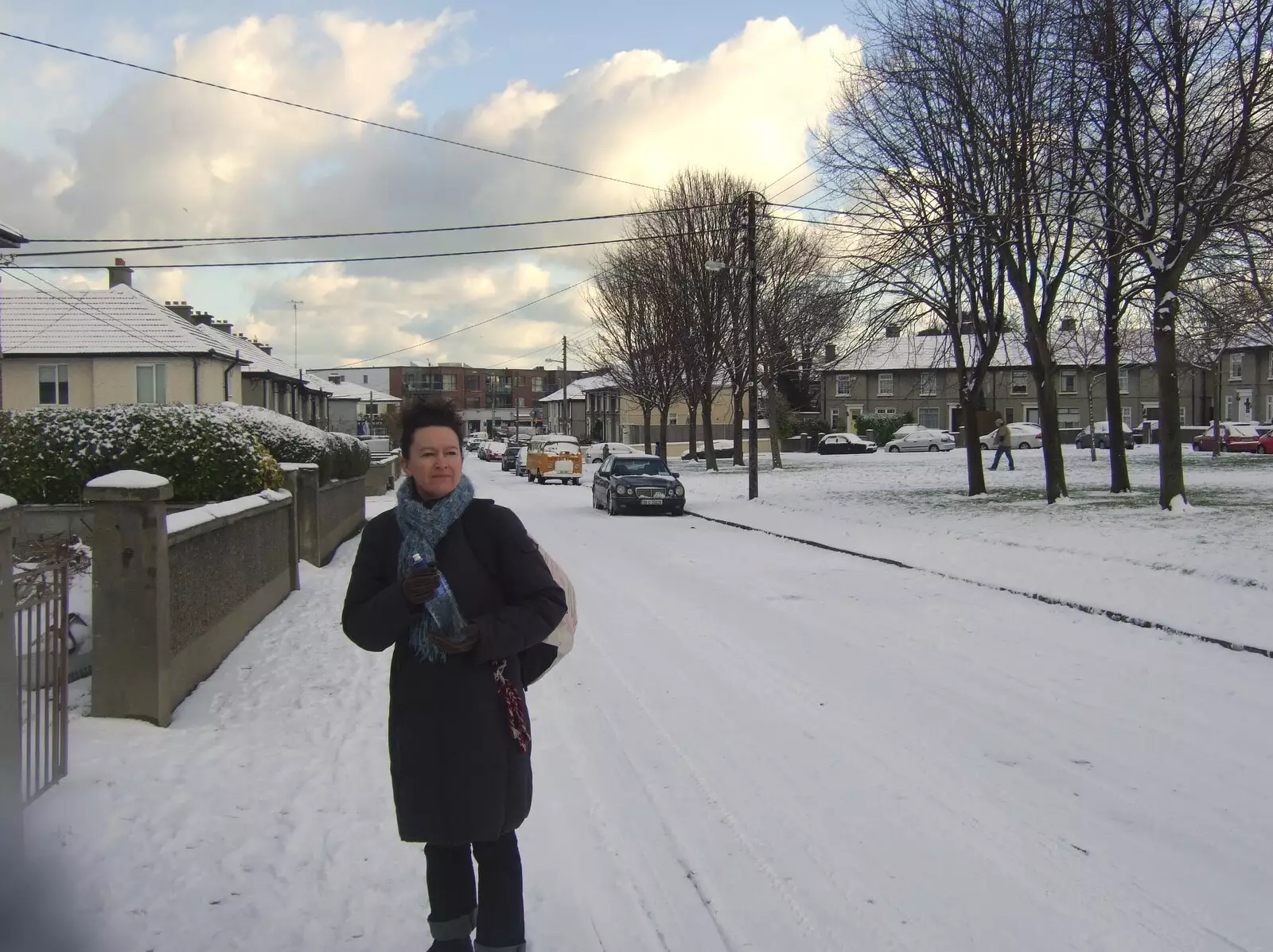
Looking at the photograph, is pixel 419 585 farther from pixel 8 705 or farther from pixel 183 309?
pixel 183 309

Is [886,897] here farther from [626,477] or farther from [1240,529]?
[626,477]

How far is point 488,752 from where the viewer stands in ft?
10.9

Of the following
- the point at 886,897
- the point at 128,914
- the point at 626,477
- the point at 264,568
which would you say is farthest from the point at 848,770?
the point at 626,477

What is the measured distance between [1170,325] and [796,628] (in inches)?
454

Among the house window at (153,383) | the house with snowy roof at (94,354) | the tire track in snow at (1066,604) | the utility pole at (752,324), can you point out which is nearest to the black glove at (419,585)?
the tire track in snow at (1066,604)

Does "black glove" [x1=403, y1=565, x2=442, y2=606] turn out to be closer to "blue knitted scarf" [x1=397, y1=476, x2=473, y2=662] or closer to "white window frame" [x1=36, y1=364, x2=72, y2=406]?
"blue knitted scarf" [x1=397, y1=476, x2=473, y2=662]

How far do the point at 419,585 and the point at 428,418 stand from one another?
2.23 feet

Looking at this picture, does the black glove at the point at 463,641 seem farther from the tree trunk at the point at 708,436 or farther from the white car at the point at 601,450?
the white car at the point at 601,450

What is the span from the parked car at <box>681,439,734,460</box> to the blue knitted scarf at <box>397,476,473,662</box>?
53.6m

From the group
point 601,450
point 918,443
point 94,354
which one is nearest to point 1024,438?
point 918,443

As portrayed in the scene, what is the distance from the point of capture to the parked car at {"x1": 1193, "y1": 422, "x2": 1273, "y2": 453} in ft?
155

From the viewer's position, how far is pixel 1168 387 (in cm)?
1822

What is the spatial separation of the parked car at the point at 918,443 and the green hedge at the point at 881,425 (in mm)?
5663

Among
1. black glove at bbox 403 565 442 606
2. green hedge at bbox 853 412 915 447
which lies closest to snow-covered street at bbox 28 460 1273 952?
black glove at bbox 403 565 442 606
